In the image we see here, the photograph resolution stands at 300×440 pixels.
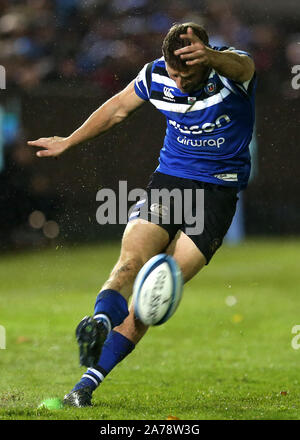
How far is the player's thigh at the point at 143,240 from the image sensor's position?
5398 millimetres

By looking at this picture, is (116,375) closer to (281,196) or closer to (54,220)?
(54,220)

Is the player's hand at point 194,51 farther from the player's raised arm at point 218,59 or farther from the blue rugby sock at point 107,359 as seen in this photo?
the blue rugby sock at point 107,359

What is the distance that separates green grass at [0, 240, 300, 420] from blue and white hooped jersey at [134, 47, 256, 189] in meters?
1.46

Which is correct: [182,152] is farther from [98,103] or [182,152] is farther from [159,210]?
[98,103]

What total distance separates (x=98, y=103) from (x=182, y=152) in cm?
347

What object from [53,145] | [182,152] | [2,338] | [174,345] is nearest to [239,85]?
[182,152]

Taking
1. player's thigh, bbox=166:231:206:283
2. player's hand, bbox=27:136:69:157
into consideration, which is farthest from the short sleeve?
player's hand, bbox=27:136:69:157

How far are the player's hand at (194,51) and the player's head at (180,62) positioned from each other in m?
0.20

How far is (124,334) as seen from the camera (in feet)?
18.2

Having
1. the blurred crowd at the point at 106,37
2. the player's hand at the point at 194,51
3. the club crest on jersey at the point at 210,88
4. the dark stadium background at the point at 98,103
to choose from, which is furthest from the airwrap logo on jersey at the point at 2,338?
the blurred crowd at the point at 106,37

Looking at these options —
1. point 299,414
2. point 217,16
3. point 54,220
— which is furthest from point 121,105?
point 217,16

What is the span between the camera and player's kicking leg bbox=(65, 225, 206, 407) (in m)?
5.38

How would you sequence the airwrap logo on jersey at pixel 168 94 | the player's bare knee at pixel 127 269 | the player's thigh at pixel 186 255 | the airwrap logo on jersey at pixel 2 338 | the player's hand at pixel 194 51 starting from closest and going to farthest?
the player's hand at pixel 194 51 < the player's bare knee at pixel 127 269 < the player's thigh at pixel 186 255 < the airwrap logo on jersey at pixel 168 94 < the airwrap logo on jersey at pixel 2 338

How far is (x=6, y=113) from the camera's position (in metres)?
12.7
